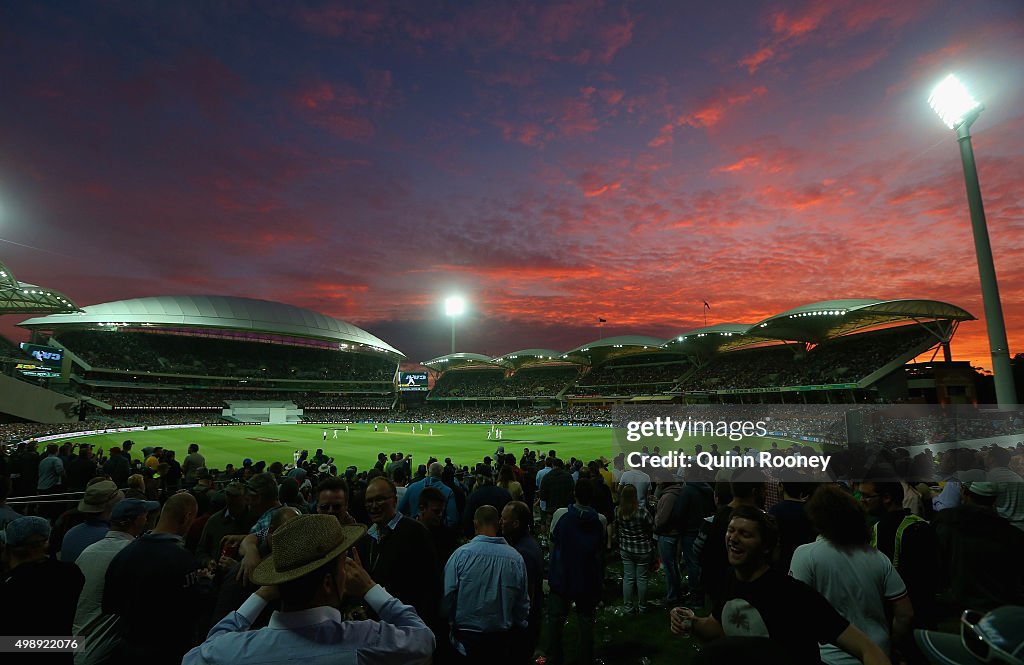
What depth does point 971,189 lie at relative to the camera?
16969 millimetres

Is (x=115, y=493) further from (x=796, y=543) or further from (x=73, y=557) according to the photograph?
(x=796, y=543)

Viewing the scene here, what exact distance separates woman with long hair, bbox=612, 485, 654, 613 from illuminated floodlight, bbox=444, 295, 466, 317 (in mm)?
74985

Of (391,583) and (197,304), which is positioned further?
(197,304)

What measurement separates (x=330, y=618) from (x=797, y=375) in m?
61.8

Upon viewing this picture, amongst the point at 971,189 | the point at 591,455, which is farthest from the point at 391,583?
the point at 591,455

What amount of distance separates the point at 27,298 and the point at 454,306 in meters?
53.3

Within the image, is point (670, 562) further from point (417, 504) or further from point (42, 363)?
point (42, 363)

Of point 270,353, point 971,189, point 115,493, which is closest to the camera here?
point 115,493

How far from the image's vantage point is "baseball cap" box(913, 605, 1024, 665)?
1.36m

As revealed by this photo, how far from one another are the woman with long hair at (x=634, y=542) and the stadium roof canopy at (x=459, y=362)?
269 ft

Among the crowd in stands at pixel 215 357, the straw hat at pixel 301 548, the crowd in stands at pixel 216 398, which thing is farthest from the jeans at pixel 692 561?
the crowd in stands at pixel 215 357

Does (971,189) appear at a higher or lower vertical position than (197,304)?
lower

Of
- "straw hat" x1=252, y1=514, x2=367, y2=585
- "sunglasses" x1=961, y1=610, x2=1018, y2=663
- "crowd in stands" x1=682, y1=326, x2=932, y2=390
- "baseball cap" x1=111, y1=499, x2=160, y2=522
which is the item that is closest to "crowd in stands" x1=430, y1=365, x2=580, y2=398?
"crowd in stands" x1=682, y1=326, x2=932, y2=390

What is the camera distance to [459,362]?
96.6 m
